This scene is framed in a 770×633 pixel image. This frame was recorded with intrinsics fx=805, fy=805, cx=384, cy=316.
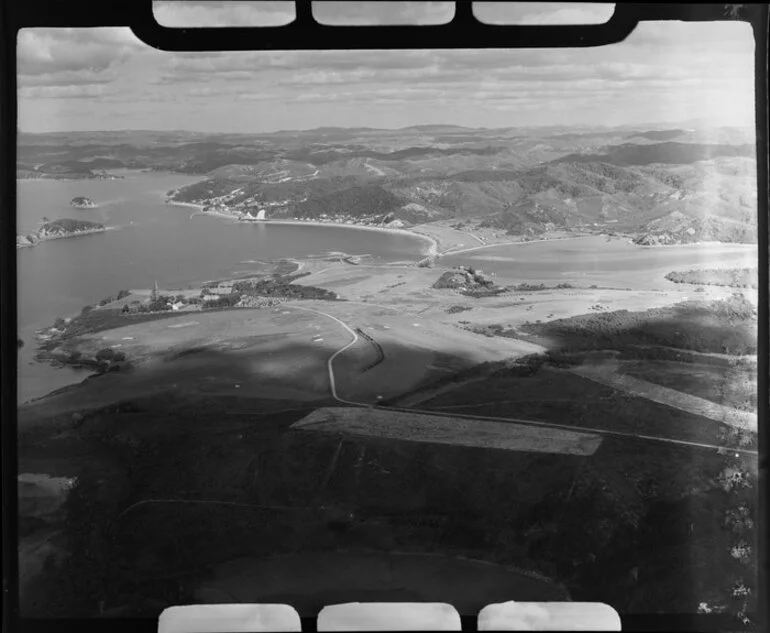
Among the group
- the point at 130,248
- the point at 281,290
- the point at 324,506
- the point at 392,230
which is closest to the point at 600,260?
the point at 392,230

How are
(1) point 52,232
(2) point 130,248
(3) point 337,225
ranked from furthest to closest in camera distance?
(3) point 337,225, (2) point 130,248, (1) point 52,232

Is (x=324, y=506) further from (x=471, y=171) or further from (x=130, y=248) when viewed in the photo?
(x=471, y=171)

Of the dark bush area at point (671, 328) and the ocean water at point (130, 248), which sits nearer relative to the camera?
the ocean water at point (130, 248)

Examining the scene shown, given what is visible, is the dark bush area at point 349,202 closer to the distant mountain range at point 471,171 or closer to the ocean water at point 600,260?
the distant mountain range at point 471,171

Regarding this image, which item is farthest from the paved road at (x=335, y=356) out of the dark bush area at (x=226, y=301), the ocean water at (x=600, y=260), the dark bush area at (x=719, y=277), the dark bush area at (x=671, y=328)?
the dark bush area at (x=719, y=277)

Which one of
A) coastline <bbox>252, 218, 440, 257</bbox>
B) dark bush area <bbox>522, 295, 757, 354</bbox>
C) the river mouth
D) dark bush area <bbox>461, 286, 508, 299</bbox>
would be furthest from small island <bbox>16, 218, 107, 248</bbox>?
dark bush area <bbox>522, 295, 757, 354</bbox>

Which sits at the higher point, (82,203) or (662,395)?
(82,203)

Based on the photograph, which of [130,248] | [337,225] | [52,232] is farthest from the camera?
[337,225]
